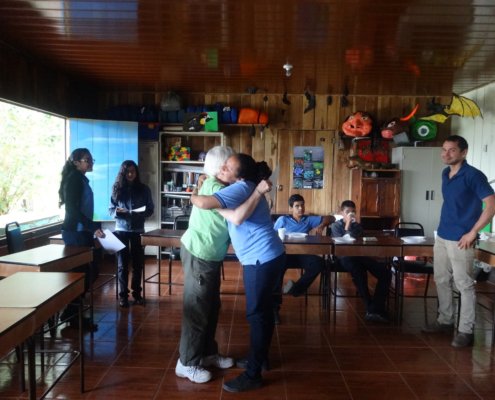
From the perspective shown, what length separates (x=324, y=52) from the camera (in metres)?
4.89

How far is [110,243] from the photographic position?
415cm

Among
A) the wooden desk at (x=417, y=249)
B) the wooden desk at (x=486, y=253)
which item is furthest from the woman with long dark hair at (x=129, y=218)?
the wooden desk at (x=486, y=253)

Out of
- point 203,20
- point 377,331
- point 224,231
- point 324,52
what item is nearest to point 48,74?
point 203,20

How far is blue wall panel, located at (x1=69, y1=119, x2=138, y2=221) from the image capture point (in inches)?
258

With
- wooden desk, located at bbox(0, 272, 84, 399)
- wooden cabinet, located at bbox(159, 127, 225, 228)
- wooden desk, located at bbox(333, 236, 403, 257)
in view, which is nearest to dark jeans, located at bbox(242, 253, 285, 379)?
wooden desk, located at bbox(0, 272, 84, 399)

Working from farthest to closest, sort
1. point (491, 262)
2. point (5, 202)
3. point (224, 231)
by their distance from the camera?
point (5, 202)
point (491, 262)
point (224, 231)

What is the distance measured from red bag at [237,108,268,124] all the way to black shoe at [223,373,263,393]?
4.83 m

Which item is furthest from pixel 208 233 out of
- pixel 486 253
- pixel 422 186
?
pixel 422 186

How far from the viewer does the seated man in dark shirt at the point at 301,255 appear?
443 centimetres

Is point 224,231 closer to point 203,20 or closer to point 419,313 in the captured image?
point 203,20

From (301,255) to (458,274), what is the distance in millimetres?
1545

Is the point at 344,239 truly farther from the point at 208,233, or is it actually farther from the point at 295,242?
the point at 208,233

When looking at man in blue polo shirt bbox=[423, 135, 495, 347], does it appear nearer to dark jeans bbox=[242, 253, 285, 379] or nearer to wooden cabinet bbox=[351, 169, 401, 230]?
dark jeans bbox=[242, 253, 285, 379]

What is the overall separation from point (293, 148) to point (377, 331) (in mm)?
4026
